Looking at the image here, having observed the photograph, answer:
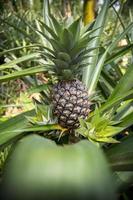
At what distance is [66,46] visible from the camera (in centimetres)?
96

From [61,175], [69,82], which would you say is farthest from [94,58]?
[61,175]

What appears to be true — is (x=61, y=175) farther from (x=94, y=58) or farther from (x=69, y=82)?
(x=94, y=58)

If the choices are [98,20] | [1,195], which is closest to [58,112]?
[98,20]

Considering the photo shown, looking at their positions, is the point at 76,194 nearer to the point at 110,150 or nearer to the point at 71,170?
the point at 71,170

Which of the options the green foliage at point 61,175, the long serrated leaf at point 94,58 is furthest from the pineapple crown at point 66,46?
the green foliage at point 61,175

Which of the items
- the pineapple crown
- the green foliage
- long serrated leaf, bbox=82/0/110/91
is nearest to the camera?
the green foliage

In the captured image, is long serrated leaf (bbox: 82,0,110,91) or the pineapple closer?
the pineapple

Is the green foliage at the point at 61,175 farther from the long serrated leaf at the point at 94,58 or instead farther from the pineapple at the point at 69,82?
the long serrated leaf at the point at 94,58

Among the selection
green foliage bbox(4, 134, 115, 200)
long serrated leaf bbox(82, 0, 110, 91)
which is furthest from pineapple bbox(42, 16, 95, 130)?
green foliage bbox(4, 134, 115, 200)

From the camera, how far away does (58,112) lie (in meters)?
0.98

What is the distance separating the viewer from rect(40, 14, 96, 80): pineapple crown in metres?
0.91

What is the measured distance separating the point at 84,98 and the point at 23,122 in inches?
7.3

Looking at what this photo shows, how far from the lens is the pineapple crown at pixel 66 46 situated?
906 millimetres

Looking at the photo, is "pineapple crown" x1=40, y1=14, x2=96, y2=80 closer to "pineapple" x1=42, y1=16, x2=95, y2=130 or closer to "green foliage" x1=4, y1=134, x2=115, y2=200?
"pineapple" x1=42, y1=16, x2=95, y2=130
